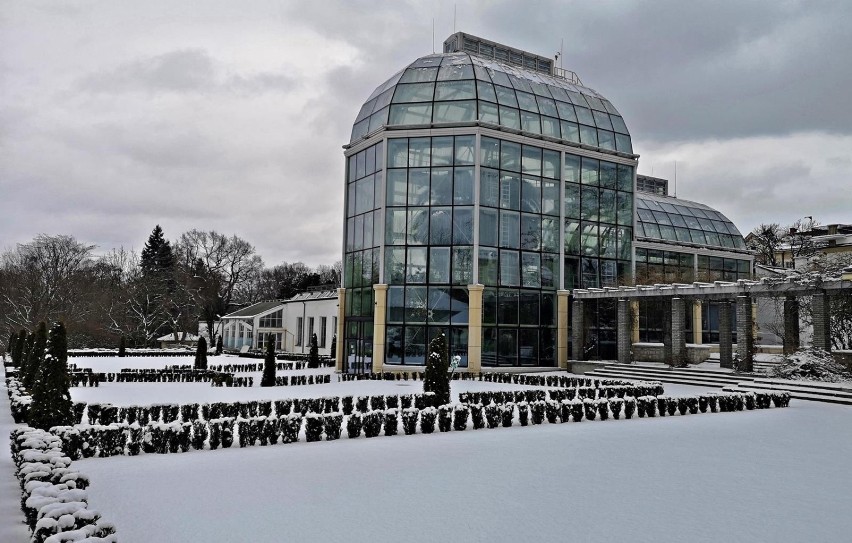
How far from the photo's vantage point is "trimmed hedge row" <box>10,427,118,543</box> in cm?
579

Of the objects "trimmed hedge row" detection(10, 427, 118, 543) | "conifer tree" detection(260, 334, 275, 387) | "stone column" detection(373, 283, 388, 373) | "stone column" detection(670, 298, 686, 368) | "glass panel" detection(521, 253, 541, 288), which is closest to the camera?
"trimmed hedge row" detection(10, 427, 118, 543)

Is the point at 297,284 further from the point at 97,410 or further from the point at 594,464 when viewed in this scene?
the point at 594,464

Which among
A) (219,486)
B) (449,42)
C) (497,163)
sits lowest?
(219,486)

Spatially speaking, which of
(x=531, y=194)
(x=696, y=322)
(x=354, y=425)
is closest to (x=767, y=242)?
(x=696, y=322)

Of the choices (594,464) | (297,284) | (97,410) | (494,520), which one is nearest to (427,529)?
(494,520)

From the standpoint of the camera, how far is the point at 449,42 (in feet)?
136

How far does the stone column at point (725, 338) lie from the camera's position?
30.7 metres

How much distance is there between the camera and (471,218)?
111 ft

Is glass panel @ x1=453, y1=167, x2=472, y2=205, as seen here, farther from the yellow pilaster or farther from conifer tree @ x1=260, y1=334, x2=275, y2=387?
conifer tree @ x1=260, y1=334, x2=275, y2=387

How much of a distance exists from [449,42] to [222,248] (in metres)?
46.9

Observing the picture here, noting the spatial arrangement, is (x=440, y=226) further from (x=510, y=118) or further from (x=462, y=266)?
(x=510, y=118)

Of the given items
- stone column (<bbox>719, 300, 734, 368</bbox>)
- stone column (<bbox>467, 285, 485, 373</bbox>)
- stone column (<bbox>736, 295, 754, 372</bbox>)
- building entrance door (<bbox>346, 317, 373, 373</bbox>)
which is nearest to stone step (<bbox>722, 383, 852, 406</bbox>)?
stone column (<bbox>736, 295, 754, 372</bbox>)

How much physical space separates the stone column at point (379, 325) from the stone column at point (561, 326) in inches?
398

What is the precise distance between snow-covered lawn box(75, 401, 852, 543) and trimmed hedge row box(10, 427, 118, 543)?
2.39 feet
